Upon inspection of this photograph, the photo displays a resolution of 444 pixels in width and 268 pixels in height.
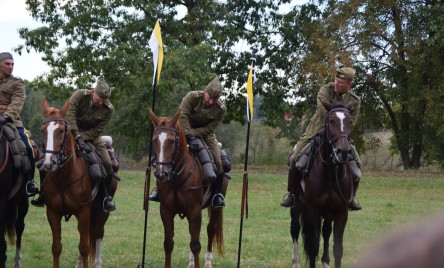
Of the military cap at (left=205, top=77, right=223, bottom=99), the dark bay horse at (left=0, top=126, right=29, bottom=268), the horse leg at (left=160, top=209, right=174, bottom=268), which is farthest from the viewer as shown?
the military cap at (left=205, top=77, right=223, bottom=99)

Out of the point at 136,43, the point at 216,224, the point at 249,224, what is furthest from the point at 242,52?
the point at 216,224

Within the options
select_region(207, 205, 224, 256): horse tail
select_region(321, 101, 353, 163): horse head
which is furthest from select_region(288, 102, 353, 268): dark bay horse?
select_region(207, 205, 224, 256): horse tail

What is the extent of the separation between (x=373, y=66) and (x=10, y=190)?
29.3 metres

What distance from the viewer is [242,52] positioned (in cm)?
3319

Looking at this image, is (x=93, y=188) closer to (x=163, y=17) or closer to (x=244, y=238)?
(x=244, y=238)

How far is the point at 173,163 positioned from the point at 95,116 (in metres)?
1.46

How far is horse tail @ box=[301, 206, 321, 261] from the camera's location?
405 inches

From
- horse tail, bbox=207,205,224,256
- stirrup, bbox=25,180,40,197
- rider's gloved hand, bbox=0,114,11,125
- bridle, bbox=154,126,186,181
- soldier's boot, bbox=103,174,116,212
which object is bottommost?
horse tail, bbox=207,205,224,256

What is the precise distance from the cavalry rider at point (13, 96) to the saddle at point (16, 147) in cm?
14

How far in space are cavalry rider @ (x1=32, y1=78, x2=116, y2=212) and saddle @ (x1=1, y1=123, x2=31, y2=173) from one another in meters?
0.63

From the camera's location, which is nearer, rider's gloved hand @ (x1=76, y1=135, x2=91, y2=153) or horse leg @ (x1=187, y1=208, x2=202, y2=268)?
rider's gloved hand @ (x1=76, y1=135, x2=91, y2=153)

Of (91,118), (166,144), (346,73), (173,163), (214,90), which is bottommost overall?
(173,163)

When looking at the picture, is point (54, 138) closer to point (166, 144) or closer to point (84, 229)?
point (166, 144)

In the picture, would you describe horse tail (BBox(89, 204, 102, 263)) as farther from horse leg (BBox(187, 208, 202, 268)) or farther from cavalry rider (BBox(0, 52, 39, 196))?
horse leg (BBox(187, 208, 202, 268))
